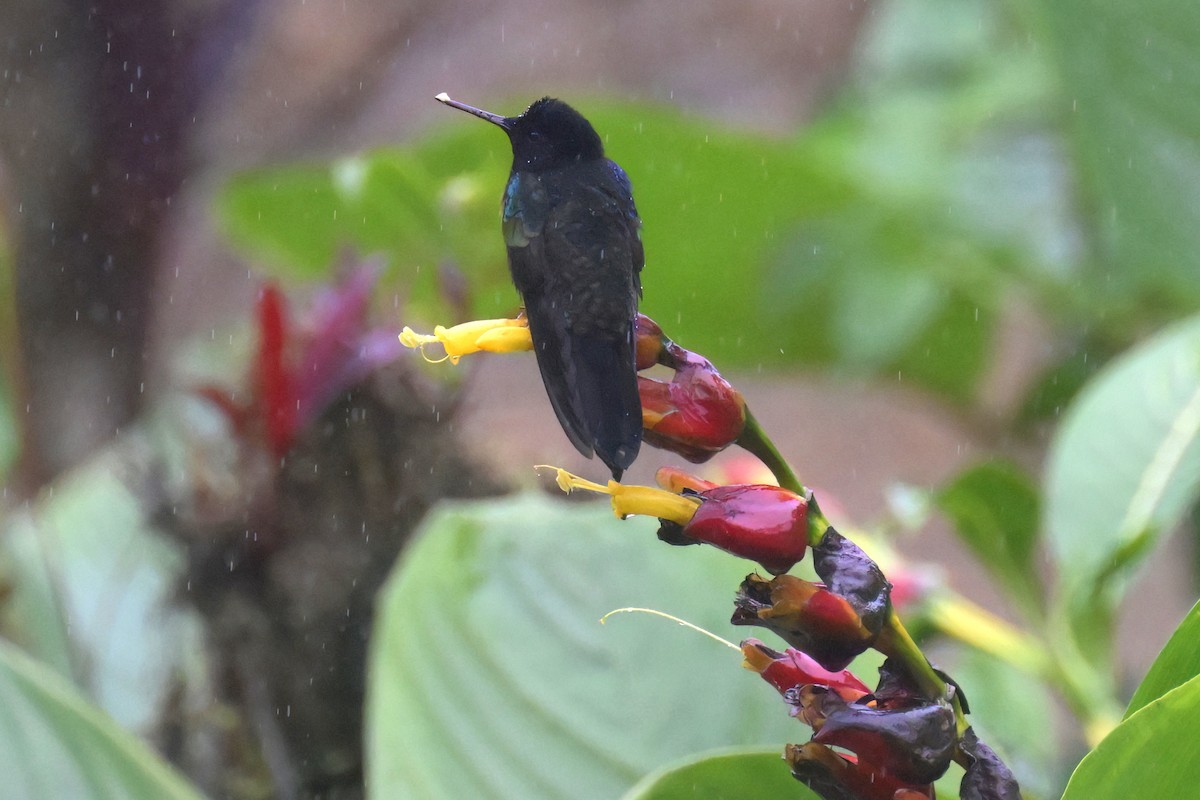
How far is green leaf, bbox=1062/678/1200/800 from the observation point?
33cm

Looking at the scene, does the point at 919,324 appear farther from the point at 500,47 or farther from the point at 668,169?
the point at 500,47

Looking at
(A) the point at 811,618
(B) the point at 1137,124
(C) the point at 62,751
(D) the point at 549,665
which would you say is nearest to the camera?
(A) the point at 811,618

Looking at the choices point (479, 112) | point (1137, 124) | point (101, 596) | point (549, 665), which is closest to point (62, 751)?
point (549, 665)

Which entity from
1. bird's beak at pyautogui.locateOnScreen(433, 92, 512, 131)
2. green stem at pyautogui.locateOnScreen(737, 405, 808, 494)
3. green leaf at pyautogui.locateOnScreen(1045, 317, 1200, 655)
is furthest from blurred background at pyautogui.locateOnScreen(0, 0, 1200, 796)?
green stem at pyautogui.locateOnScreen(737, 405, 808, 494)

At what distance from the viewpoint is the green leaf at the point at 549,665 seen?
25.5 inches

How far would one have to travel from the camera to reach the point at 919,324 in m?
1.61

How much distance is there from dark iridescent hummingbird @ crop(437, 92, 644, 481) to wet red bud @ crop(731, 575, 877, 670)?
52 millimetres

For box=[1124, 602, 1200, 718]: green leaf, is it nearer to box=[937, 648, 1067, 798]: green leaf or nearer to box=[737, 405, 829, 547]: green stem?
box=[737, 405, 829, 547]: green stem

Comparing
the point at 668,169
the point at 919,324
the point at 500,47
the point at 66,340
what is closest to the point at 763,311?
the point at 919,324

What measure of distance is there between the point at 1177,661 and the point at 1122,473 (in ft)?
1.48

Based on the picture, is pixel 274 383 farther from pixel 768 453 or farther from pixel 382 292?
pixel 768 453

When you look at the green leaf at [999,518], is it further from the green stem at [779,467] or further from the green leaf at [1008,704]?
the green stem at [779,467]

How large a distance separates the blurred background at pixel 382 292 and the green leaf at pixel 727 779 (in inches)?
16.9

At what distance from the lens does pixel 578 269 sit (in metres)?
0.37
